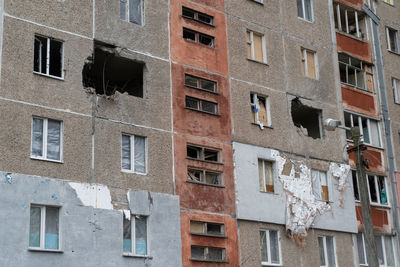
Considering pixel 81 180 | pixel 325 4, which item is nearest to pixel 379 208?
pixel 325 4

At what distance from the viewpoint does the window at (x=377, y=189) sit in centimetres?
3098

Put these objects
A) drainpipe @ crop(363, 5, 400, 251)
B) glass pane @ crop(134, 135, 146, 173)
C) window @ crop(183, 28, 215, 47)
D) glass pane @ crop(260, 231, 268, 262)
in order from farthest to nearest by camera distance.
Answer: drainpipe @ crop(363, 5, 400, 251) → window @ crop(183, 28, 215, 47) → glass pane @ crop(260, 231, 268, 262) → glass pane @ crop(134, 135, 146, 173)

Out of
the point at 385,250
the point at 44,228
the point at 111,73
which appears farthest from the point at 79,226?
the point at 385,250

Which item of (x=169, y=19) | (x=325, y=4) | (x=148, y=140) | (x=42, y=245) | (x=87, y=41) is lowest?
(x=42, y=245)

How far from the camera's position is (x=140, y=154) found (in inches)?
914

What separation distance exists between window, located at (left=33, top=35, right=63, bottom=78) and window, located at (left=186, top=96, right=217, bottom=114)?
514 cm

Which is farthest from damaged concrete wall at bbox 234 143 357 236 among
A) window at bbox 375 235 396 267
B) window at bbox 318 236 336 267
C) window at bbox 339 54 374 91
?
window at bbox 339 54 374 91

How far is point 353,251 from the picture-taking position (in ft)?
93.4

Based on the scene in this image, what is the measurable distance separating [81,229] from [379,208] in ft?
49.2

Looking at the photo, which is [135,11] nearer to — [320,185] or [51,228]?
[51,228]

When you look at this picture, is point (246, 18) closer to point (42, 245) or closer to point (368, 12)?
point (368, 12)

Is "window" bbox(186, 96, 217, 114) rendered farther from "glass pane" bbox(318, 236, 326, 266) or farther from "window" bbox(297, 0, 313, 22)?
"window" bbox(297, 0, 313, 22)

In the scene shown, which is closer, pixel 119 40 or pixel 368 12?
pixel 119 40

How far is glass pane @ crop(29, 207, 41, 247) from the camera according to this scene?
19766 millimetres
